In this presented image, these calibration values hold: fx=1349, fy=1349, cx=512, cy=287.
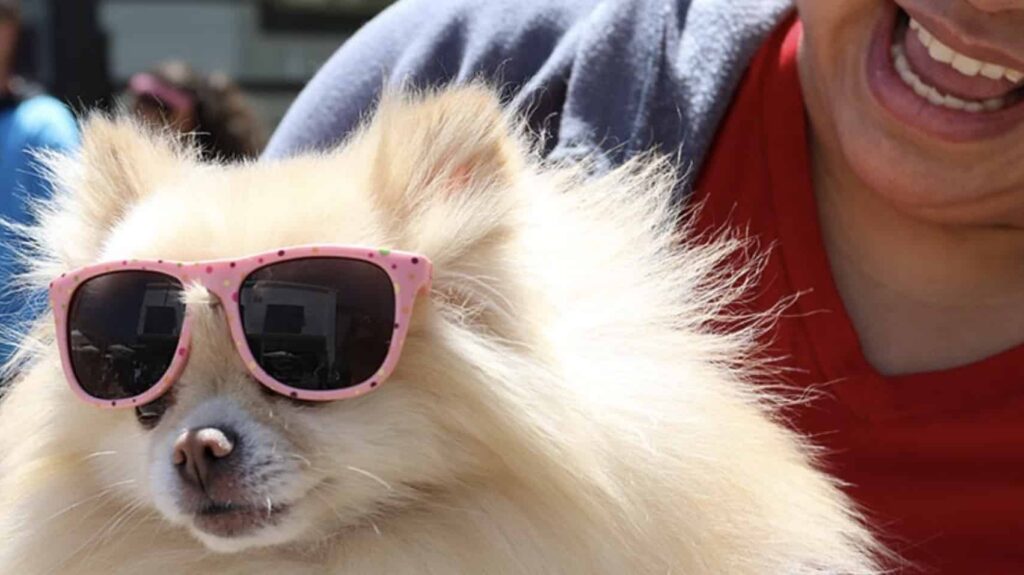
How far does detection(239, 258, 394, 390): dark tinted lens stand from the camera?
1.28m

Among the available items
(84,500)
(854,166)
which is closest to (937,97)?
(854,166)

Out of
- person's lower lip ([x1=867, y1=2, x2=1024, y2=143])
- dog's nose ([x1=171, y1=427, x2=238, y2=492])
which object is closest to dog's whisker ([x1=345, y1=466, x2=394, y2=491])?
dog's nose ([x1=171, y1=427, x2=238, y2=492])

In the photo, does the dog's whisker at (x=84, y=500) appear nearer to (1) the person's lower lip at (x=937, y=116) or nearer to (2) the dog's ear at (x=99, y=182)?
(2) the dog's ear at (x=99, y=182)

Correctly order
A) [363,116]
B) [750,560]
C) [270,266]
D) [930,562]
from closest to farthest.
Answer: [270,266] → [750,560] → [930,562] → [363,116]

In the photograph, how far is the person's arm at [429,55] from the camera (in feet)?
6.62

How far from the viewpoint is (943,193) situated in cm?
182

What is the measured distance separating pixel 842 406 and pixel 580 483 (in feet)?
1.94

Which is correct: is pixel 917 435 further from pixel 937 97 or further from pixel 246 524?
pixel 246 524

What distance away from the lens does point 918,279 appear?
1.94 metres

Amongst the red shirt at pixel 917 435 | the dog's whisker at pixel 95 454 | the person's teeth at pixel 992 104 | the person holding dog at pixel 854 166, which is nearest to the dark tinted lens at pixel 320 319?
the dog's whisker at pixel 95 454

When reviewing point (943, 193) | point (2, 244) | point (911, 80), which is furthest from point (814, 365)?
point (2, 244)

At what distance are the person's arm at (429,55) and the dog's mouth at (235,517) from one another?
2.68ft

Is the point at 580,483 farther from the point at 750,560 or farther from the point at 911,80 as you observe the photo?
the point at 911,80

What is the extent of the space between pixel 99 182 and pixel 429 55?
686 mm
